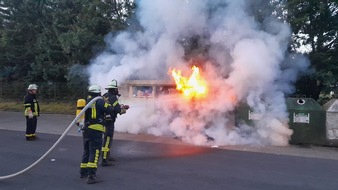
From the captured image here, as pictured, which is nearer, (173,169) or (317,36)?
(173,169)

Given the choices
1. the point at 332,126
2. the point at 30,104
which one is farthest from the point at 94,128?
the point at 332,126

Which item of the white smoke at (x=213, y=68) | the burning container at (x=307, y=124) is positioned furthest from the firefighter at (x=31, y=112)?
the burning container at (x=307, y=124)

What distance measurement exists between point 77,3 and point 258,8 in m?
12.2

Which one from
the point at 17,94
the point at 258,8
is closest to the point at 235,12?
the point at 258,8

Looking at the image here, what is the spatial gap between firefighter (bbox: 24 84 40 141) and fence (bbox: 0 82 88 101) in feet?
29.7

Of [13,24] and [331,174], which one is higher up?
[13,24]

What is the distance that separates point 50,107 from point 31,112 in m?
10.8

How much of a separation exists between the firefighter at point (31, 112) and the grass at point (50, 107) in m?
8.40

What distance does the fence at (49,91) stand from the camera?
827 inches

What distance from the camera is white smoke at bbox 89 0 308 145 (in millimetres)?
9727

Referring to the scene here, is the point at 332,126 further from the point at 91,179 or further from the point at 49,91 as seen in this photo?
the point at 49,91

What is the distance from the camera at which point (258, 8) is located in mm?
11375

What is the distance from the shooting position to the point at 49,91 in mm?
22578

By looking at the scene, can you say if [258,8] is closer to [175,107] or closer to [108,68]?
[175,107]
